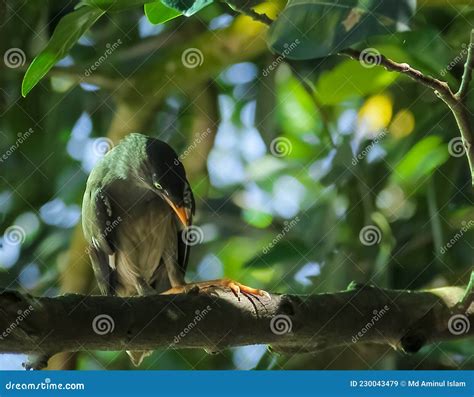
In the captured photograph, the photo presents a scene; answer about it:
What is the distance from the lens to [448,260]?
6.41 ft

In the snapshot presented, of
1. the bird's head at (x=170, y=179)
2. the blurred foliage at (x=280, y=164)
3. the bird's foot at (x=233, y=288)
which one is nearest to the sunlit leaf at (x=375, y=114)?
the blurred foliage at (x=280, y=164)

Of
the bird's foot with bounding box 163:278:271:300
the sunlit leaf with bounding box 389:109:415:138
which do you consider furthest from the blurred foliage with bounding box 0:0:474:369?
the bird's foot with bounding box 163:278:271:300

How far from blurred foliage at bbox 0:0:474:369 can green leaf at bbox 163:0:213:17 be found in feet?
2.46

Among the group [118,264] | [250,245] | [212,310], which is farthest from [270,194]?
[212,310]

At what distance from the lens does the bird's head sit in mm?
2082

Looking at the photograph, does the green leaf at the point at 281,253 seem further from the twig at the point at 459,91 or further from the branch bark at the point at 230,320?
the twig at the point at 459,91

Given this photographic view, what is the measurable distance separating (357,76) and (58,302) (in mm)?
1172

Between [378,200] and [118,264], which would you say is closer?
[378,200]

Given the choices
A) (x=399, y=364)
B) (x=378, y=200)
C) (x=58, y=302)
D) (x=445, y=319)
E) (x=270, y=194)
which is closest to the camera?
(x=58, y=302)

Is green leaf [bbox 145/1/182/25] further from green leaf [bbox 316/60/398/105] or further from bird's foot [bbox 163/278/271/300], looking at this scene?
green leaf [bbox 316/60/398/105]

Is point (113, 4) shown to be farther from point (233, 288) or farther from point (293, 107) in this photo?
point (293, 107)

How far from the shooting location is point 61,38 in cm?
141

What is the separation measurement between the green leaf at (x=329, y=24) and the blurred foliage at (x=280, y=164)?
600 mm

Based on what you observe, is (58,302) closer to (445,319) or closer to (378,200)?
(445,319)
